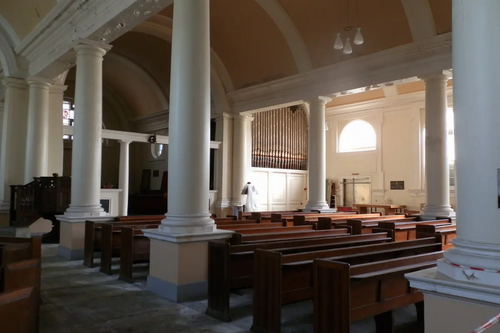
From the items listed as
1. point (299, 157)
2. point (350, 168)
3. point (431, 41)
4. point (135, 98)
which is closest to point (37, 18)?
point (135, 98)

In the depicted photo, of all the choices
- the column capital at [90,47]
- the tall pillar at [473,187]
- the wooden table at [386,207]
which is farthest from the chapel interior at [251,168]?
the wooden table at [386,207]

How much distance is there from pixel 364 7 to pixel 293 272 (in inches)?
310

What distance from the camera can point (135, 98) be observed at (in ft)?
58.1

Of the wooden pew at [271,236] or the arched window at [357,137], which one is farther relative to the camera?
the arched window at [357,137]

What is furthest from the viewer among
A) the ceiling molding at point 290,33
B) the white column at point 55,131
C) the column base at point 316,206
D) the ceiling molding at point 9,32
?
the white column at point 55,131

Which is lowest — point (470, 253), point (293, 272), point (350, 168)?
point (293, 272)

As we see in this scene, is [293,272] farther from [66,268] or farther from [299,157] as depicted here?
[299,157]

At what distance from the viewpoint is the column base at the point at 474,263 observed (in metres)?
2.22

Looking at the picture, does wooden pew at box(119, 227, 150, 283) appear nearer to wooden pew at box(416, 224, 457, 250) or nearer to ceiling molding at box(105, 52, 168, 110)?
wooden pew at box(416, 224, 457, 250)

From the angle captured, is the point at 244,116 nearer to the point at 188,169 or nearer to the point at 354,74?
the point at 354,74

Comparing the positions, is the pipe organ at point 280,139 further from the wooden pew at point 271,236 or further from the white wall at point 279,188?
the wooden pew at point 271,236

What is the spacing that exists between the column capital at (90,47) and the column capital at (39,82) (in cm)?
313

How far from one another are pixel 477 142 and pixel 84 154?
6.85m

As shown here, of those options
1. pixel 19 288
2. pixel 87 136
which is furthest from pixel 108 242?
pixel 19 288
